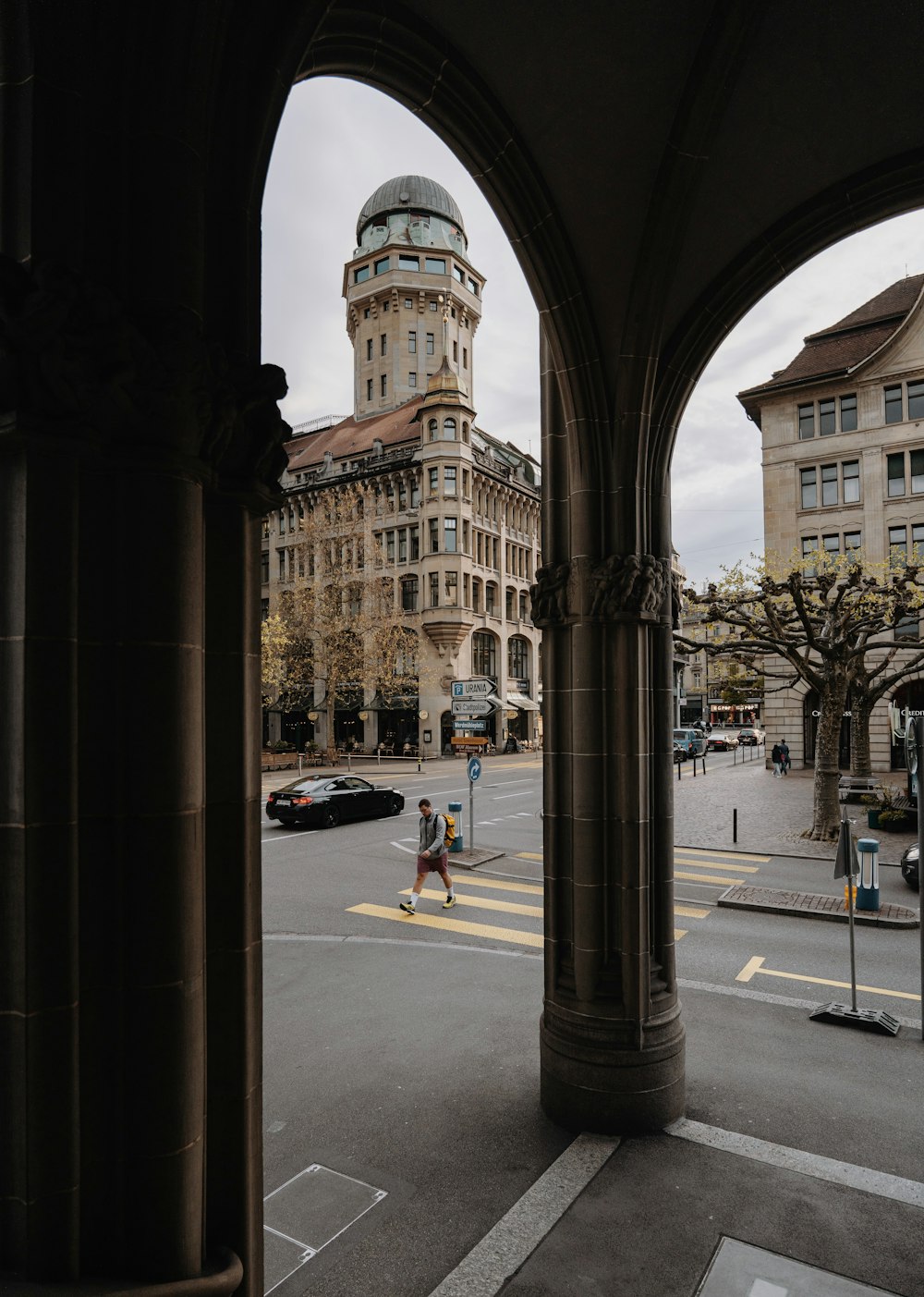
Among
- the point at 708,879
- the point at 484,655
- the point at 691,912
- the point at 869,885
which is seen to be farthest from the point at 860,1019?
the point at 484,655

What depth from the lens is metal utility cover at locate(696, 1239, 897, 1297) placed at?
406 cm

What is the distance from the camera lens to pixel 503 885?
1422cm

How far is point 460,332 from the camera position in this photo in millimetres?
60219

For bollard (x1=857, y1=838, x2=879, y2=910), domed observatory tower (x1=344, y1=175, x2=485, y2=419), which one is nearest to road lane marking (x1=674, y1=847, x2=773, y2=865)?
bollard (x1=857, y1=838, x2=879, y2=910)

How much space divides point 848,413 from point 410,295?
35529 mm

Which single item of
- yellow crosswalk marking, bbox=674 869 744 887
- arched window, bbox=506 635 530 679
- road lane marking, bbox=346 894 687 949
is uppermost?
arched window, bbox=506 635 530 679

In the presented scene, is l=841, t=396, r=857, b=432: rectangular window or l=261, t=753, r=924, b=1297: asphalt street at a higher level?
l=841, t=396, r=857, b=432: rectangular window

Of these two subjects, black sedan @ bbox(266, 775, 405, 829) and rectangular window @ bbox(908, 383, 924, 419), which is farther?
rectangular window @ bbox(908, 383, 924, 419)

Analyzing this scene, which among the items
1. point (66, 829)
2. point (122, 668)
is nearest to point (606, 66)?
point (122, 668)

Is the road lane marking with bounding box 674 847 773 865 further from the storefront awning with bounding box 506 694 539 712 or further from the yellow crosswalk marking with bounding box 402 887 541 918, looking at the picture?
the storefront awning with bounding box 506 694 539 712

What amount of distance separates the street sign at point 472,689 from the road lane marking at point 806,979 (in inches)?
316

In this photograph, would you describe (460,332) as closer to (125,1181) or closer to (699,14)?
(699,14)

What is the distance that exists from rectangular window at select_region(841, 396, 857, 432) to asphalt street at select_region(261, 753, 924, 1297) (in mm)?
28714

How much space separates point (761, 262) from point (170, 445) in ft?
18.2
